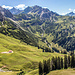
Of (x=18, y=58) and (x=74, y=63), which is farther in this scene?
(x=18, y=58)

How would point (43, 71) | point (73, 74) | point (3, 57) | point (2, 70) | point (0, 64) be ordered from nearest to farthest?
1. point (73, 74)
2. point (43, 71)
3. point (2, 70)
4. point (0, 64)
5. point (3, 57)

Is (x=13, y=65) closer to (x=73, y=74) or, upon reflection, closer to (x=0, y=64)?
(x=0, y=64)

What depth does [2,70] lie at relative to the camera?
119 meters

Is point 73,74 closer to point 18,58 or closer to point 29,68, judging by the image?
point 29,68

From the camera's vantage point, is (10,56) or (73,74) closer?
(73,74)

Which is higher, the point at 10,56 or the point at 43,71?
the point at 10,56

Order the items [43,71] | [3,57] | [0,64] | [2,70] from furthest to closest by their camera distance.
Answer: [3,57] → [0,64] → [2,70] → [43,71]

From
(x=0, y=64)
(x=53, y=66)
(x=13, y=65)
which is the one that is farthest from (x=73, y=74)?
(x=0, y=64)

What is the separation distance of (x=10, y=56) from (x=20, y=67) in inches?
1272

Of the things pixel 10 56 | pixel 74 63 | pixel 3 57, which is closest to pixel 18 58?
pixel 10 56

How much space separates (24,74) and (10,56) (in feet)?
174

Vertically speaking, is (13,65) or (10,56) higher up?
(10,56)

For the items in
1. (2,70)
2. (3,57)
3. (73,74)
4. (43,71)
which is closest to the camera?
(73,74)

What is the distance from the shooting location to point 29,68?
133500 mm
